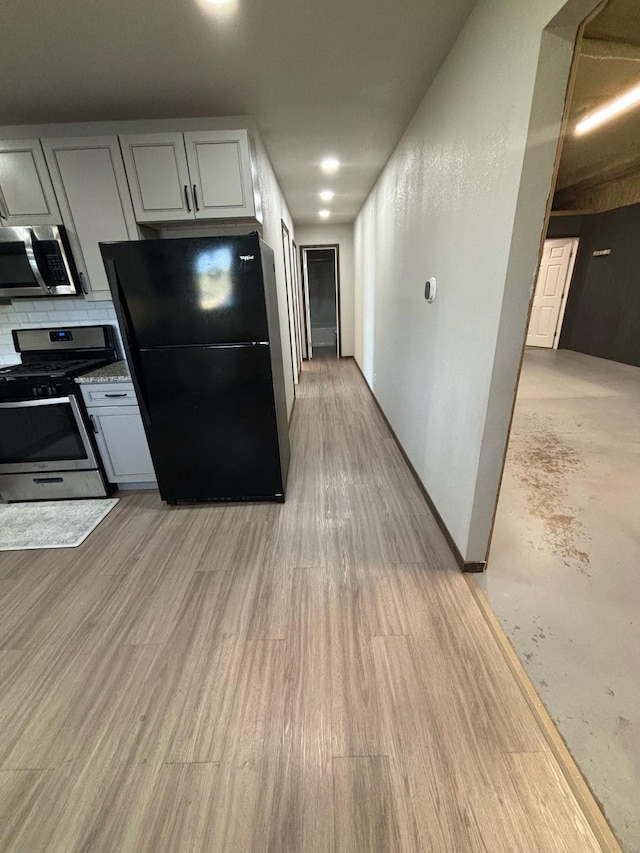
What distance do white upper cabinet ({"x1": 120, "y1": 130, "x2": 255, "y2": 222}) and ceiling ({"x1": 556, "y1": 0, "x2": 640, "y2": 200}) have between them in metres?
1.87

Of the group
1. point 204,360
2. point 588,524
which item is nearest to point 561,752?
point 588,524

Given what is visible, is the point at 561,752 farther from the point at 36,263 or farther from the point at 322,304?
the point at 322,304

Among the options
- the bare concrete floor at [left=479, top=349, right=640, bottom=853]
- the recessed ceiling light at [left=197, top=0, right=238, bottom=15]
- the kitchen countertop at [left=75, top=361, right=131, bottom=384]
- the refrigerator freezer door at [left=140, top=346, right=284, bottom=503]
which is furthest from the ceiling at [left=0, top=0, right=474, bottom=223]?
the bare concrete floor at [left=479, top=349, right=640, bottom=853]

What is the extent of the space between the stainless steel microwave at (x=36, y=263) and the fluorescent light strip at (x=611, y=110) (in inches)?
165

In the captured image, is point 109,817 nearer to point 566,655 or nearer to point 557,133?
point 566,655

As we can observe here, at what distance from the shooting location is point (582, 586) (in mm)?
1659

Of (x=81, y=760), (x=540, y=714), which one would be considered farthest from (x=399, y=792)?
(x=81, y=760)

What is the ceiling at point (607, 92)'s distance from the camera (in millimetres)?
1445

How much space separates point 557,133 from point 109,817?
2597mm

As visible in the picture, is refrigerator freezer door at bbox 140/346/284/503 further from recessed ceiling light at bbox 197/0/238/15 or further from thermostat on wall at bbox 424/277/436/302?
recessed ceiling light at bbox 197/0/238/15

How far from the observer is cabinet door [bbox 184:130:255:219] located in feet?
6.95

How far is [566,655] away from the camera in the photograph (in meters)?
1.36

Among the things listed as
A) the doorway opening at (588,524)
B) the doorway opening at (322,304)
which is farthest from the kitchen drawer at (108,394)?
the doorway opening at (322,304)

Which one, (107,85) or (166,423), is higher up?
(107,85)
